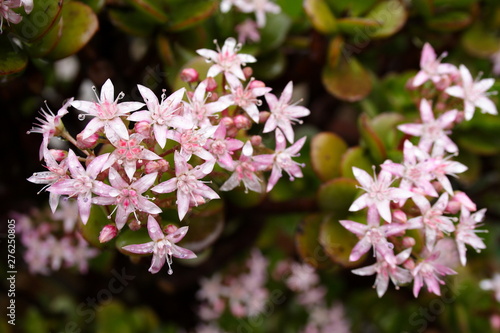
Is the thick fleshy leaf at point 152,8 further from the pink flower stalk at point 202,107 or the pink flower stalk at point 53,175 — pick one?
the pink flower stalk at point 53,175

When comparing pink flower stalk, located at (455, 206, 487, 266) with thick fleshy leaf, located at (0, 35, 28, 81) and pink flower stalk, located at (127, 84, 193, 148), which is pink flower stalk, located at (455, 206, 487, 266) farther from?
thick fleshy leaf, located at (0, 35, 28, 81)

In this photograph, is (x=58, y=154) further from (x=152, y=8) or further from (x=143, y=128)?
(x=152, y=8)

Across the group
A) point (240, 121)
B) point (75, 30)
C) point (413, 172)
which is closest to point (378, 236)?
point (413, 172)

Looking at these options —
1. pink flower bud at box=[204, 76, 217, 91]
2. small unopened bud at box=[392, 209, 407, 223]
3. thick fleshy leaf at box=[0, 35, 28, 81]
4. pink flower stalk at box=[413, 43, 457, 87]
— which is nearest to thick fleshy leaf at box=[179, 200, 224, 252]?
pink flower bud at box=[204, 76, 217, 91]

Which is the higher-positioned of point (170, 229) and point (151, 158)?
point (151, 158)

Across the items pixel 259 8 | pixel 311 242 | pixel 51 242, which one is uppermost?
pixel 259 8

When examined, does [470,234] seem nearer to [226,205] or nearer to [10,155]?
[226,205]
